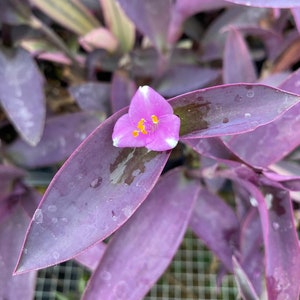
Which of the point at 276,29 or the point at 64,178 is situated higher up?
the point at 276,29

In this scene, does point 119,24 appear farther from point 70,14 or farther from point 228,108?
point 228,108

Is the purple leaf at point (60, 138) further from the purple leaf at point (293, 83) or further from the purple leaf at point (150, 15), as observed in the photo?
the purple leaf at point (293, 83)

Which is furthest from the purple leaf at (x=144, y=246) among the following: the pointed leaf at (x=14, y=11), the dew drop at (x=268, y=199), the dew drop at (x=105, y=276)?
the pointed leaf at (x=14, y=11)

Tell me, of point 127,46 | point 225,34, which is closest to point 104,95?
point 127,46

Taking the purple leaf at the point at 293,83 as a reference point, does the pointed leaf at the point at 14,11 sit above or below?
above

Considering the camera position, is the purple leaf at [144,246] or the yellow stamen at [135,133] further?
the purple leaf at [144,246]

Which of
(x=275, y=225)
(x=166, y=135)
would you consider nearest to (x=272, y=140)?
(x=275, y=225)

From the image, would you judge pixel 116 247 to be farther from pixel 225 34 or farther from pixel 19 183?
pixel 225 34
